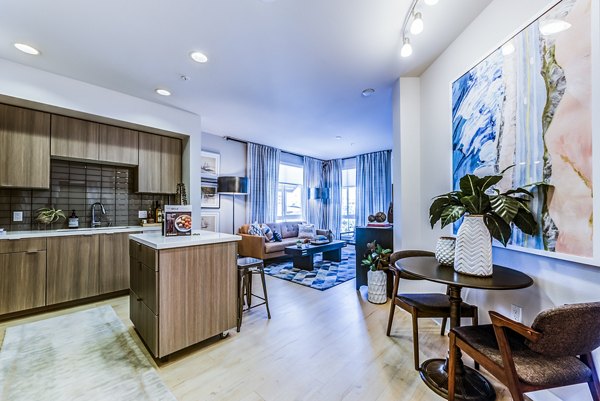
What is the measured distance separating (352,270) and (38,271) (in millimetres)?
4367

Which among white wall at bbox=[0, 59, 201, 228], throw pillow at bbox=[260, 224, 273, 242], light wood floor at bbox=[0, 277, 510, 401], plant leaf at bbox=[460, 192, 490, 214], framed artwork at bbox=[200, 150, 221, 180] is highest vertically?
white wall at bbox=[0, 59, 201, 228]

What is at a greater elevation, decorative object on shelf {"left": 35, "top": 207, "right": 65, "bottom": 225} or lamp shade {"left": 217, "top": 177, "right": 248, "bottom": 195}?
lamp shade {"left": 217, "top": 177, "right": 248, "bottom": 195}

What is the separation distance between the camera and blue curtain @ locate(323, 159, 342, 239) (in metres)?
7.82

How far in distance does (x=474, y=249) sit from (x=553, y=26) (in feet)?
4.41

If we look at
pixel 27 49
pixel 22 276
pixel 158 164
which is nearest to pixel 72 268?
pixel 22 276

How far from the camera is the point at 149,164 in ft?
12.5

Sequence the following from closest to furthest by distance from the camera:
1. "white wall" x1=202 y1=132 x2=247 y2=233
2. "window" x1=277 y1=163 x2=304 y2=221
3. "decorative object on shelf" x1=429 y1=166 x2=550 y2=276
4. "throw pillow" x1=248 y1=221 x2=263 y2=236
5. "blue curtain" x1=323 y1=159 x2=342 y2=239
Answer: "decorative object on shelf" x1=429 y1=166 x2=550 y2=276 → "throw pillow" x1=248 y1=221 x2=263 y2=236 → "white wall" x1=202 y1=132 x2=247 y2=233 → "window" x1=277 y1=163 x2=304 y2=221 → "blue curtain" x1=323 y1=159 x2=342 y2=239

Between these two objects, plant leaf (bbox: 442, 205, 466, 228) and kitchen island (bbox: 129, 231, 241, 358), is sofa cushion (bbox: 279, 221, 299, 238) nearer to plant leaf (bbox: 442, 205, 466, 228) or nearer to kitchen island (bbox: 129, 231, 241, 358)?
kitchen island (bbox: 129, 231, 241, 358)

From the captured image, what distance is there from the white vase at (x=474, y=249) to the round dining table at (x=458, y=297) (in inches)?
1.8

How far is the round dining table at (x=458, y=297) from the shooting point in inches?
54.7

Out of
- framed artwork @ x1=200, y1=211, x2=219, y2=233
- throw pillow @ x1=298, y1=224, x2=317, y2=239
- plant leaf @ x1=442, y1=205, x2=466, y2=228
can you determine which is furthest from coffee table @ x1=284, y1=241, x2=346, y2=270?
plant leaf @ x1=442, y1=205, x2=466, y2=228

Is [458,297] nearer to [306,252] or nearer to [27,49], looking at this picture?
[306,252]

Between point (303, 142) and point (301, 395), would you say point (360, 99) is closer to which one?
point (303, 142)

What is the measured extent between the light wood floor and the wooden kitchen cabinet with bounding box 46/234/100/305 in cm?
22
